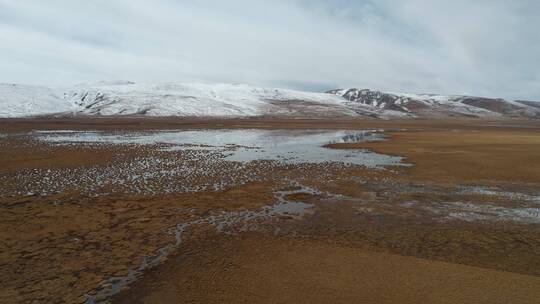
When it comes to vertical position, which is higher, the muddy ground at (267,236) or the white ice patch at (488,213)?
the white ice patch at (488,213)

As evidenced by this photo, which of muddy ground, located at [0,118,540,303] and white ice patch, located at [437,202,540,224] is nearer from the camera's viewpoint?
muddy ground, located at [0,118,540,303]

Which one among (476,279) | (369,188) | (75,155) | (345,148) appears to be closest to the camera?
(476,279)

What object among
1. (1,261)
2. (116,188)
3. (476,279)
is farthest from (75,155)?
(476,279)

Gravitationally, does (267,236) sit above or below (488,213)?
below

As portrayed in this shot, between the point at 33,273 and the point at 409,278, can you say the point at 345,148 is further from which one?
the point at 33,273

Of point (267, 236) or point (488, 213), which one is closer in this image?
point (267, 236)

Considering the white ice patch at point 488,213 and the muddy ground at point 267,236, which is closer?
the muddy ground at point 267,236

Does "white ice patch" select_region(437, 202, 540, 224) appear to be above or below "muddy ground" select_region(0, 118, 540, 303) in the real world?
above

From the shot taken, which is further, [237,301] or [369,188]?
[369,188]
